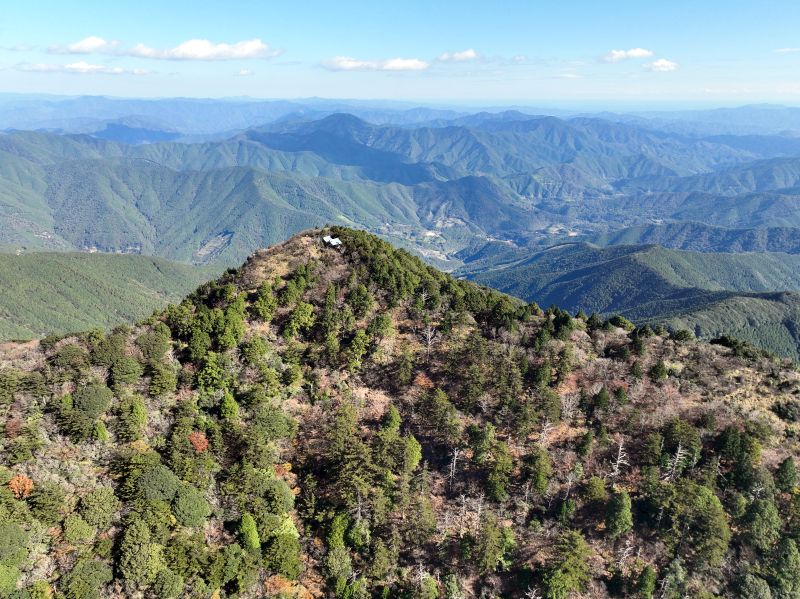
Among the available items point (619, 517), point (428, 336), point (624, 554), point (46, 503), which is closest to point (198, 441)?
point (46, 503)

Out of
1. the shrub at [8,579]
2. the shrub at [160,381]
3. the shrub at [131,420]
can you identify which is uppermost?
the shrub at [160,381]

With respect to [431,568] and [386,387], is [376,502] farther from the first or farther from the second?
[386,387]

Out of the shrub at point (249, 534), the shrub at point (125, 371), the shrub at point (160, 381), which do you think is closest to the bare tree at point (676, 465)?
the shrub at point (249, 534)

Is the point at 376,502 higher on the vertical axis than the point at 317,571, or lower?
higher

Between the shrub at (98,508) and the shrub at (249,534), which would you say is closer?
the shrub at (98,508)

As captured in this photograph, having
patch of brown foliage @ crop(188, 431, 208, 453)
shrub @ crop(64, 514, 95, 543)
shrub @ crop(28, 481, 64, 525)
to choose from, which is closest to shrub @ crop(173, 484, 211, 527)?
patch of brown foliage @ crop(188, 431, 208, 453)

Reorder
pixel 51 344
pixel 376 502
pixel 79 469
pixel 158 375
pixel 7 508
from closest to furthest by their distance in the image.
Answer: pixel 7 508 → pixel 79 469 → pixel 376 502 → pixel 158 375 → pixel 51 344

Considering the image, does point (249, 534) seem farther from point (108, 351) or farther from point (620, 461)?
point (620, 461)

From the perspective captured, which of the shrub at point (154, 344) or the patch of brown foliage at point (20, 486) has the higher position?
the shrub at point (154, 344)

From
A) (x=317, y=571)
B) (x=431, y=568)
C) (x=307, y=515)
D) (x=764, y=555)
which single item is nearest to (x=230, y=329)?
(x=307, y=515)

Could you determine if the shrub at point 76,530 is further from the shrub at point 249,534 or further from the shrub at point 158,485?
the shrub at point 249,534
